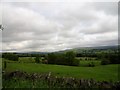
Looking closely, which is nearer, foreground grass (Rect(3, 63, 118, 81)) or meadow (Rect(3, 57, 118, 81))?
foreground grass (Rect(3, 63, 118, 81))

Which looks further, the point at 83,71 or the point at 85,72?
the point at 83,71

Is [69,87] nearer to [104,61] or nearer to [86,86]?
[86,86]

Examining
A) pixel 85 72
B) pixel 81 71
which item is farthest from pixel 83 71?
pixel 85 72

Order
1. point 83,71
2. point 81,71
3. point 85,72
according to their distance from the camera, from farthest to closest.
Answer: point 81,71
point 83,71
point 85,72

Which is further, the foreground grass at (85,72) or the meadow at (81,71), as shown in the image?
the meadow at (81,71)

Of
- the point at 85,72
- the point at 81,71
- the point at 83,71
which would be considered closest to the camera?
the point at 85,72

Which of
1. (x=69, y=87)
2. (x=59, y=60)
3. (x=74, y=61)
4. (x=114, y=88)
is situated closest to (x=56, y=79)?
(x=69, y=87)

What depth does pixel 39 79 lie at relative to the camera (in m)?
13.2

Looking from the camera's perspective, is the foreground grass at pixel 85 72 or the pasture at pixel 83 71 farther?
the pasture at pixel 83 71

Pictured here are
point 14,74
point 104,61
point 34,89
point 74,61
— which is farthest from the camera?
point 74,61

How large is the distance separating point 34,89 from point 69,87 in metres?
1.89

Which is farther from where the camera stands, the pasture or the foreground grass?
the pasture

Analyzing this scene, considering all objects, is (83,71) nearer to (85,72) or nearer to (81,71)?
(81,71)

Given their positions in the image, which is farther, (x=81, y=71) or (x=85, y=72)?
(x=81, y=71)
